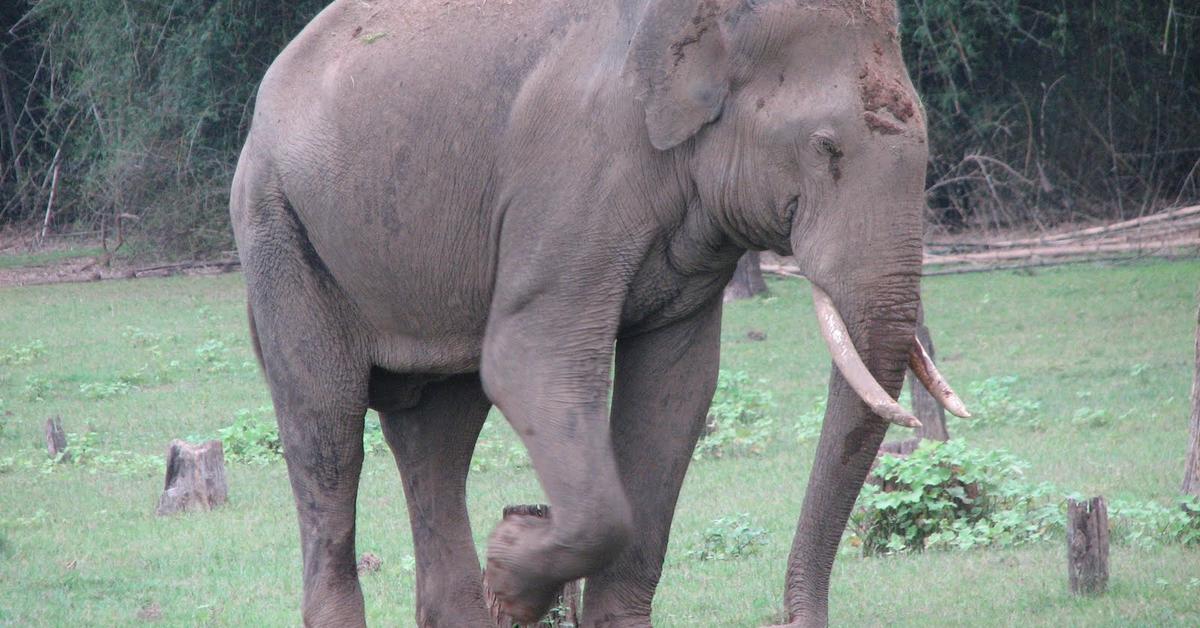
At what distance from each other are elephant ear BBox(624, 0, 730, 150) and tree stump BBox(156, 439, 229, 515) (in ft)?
19.8

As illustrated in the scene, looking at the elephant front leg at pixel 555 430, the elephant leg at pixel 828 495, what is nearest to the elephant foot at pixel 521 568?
the elephant front leg at pixel 555 430

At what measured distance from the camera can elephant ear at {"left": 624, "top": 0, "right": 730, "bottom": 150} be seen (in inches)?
172

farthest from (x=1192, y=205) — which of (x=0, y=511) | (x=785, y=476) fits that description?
(x=0, y=511)

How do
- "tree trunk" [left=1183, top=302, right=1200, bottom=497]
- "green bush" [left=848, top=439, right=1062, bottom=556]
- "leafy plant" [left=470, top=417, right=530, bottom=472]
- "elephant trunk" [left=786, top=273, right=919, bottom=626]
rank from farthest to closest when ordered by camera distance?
1. "leafy plant" [left=470, top=417, right=530, bottom=472]
2. "green bush" [left=848, top=439, right=1062, bottom=556]
3. "tree trunk" [left=1183, top=302, right=1200, bottom=497]
4. "elephant trunk" [left=786, top=273, right=919, bottom=626]

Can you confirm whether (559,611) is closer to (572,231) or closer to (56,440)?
(572,231)

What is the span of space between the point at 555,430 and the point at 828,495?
36.4 inches

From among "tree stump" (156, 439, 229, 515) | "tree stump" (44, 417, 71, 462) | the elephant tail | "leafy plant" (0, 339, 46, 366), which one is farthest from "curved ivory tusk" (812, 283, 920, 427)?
"leafy plant" (0, 339, 46, 366)

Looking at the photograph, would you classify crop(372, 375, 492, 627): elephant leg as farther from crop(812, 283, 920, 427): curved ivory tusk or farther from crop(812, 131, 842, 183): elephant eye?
crop(812, 131, 842, 183): elephant eye

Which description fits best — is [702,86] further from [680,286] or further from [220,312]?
[220,312]

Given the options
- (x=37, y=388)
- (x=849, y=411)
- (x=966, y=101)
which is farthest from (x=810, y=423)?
(x=966, y=101)

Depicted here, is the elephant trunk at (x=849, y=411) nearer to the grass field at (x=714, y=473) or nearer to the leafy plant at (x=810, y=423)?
the grass field at (x=714, y=473)

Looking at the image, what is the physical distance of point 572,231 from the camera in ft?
14.6

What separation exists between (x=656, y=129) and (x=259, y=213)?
1.65 metres

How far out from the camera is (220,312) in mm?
19422
